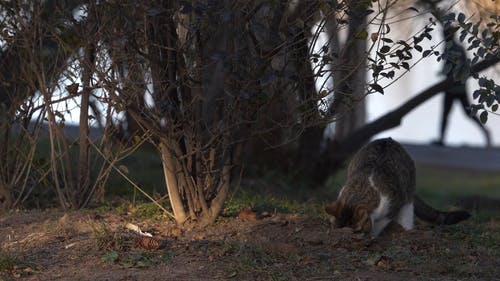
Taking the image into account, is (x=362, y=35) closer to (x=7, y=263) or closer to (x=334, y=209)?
(x=334, y=209)

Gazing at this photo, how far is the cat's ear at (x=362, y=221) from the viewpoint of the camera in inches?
255

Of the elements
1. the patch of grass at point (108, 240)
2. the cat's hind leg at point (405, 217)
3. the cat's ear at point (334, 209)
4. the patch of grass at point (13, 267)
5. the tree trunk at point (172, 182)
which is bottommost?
the patch of grass at point (13, 267)

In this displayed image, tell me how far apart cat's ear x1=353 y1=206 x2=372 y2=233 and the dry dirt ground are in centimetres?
10

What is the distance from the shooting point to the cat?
6664mm

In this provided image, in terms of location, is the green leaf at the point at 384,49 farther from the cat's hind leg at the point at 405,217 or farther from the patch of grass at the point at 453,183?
the patch of grass at the point at 453,183

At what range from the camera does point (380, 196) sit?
683cm

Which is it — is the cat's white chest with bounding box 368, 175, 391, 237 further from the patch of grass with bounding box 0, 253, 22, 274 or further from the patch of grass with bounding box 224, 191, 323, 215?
the patch of grass with bounding box 0, 253, 22, 274

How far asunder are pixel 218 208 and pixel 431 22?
2.11 m

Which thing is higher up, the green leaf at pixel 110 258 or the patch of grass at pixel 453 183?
the patch of grass at pixel 453 183

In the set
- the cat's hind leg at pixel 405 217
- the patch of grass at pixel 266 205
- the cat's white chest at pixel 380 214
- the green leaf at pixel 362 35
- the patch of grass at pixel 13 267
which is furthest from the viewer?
the patch of grass at pixel 266 205

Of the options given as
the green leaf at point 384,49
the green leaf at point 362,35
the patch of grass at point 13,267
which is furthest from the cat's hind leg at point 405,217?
the patch of grass at point 13,267

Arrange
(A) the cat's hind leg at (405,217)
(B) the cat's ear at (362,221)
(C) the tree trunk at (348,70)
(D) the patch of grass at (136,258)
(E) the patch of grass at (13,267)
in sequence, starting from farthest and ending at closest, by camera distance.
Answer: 1. (A) the cat's hind leg at (405,217)
2. (B) the cat's ear at (362,221)
3. (C) the tree trunk at (348,70)
4. (D) the patch of grass at (136,258)
5. (E) the patch of grass at (13,267)

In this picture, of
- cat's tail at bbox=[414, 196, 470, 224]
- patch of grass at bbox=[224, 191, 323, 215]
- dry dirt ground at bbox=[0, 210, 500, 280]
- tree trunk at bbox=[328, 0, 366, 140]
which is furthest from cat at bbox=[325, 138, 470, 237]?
patch of grass at bbox=[224, 191, 323, 215]

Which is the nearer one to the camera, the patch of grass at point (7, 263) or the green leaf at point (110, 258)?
the patch of grass at point (7, 263)
